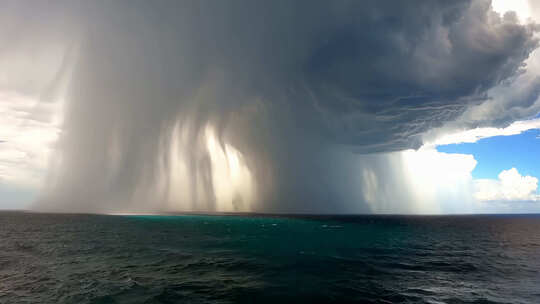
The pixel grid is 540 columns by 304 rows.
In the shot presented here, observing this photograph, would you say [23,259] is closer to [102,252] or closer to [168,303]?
[102,252]

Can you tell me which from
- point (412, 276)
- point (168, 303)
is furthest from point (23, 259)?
point (412, 276)

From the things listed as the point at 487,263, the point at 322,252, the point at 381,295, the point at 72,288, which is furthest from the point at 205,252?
the point at 487,263

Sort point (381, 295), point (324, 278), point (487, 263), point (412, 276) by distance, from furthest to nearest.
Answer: point (487, 263) < point (412, 276) < point (324, 278) < point (381, 295)

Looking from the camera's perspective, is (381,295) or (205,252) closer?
(381,295)

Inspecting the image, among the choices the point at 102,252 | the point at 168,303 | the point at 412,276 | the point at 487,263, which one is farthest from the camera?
the point at 102,252

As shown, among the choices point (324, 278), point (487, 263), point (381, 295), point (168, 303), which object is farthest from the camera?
point (487, 263)

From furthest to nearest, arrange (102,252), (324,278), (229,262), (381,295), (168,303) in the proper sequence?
(102,252), (229,262), (324,278), (381,295), (168,303)

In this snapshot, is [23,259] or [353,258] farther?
[353,258]

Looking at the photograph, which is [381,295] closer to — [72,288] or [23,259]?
[72,288]

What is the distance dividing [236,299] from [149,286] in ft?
33.3

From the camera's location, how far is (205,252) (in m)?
54.3

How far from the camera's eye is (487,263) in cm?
4997

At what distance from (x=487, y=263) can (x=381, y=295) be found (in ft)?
108

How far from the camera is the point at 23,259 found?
46906mm
